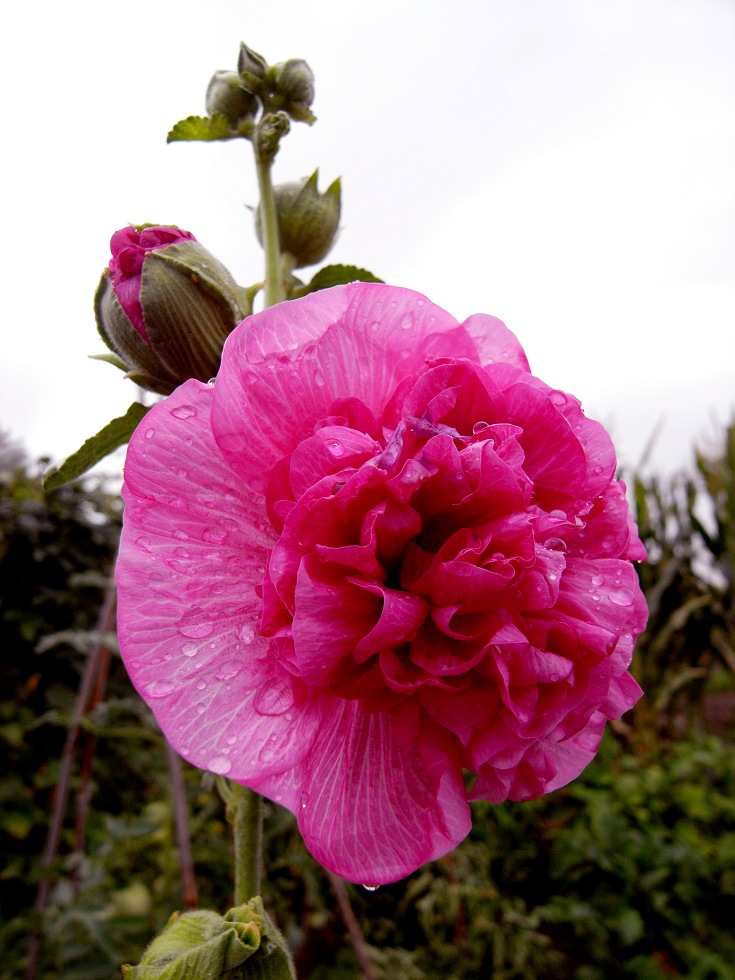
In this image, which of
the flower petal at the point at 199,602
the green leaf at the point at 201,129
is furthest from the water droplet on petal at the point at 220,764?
the green leaf at the point at 201,129

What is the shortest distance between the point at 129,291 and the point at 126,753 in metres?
1.16

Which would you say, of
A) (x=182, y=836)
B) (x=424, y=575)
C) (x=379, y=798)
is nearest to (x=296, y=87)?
(x=424, y=575)

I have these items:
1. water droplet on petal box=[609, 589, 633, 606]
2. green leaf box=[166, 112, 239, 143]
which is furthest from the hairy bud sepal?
green leaf box=[166, 112, 239, 143]

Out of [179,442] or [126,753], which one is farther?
[126,753]

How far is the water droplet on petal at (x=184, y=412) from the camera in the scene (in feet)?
1.34

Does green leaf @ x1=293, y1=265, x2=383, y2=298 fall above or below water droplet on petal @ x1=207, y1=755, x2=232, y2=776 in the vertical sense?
above

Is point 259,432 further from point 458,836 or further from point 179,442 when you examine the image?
point 458,836

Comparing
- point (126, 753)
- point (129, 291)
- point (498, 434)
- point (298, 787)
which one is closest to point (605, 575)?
point (498, 434)

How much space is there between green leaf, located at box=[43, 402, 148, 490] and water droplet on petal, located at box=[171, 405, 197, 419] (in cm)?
11

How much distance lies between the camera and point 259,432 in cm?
41

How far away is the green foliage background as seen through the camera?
1078 mm

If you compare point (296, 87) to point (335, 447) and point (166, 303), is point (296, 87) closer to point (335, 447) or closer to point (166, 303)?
point (166, 303)

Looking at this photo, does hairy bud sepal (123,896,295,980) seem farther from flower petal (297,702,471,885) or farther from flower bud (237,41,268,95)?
flower bud (237,41,268,95)

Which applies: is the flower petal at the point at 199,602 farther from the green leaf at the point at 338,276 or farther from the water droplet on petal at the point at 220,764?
the green leaf at the point at 338,276
